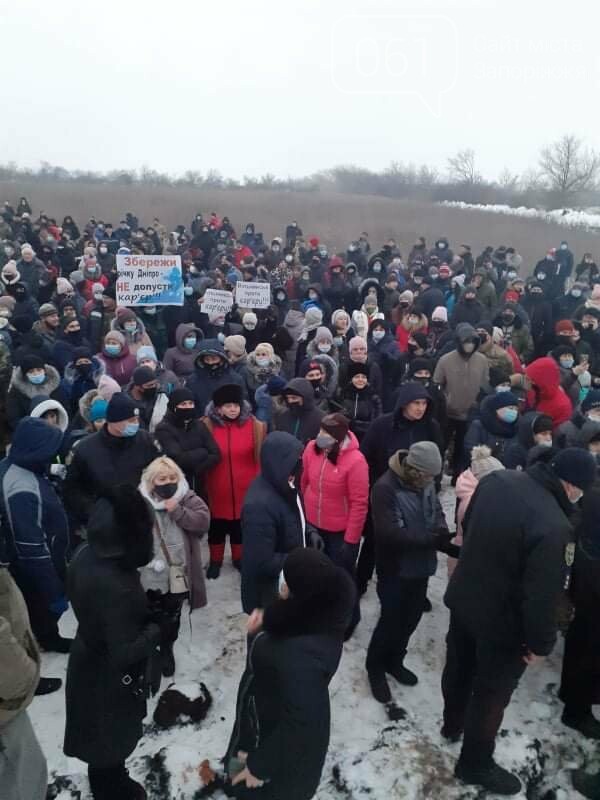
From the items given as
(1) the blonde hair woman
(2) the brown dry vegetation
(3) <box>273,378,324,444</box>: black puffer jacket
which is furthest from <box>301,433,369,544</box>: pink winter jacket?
(2) the brown dry vegetation

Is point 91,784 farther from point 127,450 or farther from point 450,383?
point 450,383

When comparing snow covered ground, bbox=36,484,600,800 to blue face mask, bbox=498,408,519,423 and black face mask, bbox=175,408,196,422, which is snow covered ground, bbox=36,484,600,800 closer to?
black face mask, bbox=175,408,196,422

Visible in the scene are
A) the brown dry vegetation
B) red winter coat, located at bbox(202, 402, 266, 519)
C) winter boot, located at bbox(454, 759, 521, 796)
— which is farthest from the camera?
the brown dry vegetation

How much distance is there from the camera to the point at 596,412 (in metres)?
5.08

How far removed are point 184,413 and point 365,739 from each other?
270 cm

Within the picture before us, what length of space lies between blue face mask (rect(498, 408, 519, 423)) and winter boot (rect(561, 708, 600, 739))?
2.27 metres

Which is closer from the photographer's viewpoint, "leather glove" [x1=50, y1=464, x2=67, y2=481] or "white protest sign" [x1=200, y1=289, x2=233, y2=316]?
"leather glove" [x1=50, y1=464, x2=67, y2=481]

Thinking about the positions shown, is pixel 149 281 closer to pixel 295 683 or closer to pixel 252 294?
pixel 252 294

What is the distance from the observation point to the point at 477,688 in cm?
301

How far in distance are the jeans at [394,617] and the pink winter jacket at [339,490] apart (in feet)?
1.69

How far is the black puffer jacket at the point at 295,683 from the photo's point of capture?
6.82 ft

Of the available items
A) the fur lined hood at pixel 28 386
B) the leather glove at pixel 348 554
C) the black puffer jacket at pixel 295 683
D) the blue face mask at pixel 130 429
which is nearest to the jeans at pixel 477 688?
the leather glove at pixel 348 554

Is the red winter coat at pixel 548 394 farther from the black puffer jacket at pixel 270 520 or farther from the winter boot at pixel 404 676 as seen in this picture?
the black puffer jacket at pixel 270 520

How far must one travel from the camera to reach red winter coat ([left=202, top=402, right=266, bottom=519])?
186 inches
